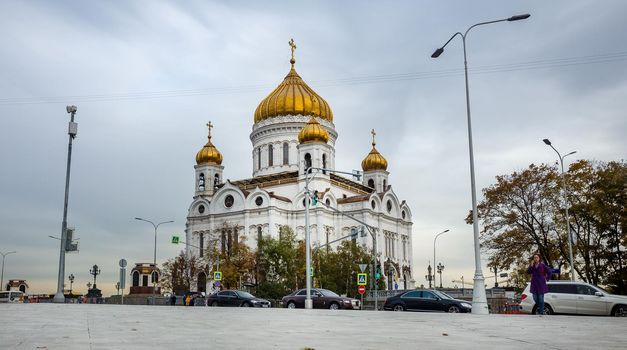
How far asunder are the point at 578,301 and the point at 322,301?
14168 millimetres

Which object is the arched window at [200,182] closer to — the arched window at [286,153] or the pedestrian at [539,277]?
the arched window at [286,153]

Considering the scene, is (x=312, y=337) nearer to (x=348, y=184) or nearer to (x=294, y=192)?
(x=294, y=192)

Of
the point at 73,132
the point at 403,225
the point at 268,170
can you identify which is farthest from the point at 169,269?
the point at 73,132

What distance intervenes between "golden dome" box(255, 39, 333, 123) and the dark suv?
49237mm

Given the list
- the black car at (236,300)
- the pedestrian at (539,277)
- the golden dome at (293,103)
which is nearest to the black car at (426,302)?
the pedestrian at (539,277)

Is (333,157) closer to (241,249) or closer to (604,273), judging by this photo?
(241,249)

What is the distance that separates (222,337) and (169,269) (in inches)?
2519

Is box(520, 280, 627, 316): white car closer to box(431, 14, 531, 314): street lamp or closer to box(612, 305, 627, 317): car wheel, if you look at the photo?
box(612, 305, 627, 317): car wheel

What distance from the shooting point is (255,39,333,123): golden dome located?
269 ft

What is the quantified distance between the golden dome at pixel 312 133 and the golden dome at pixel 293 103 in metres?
6.39

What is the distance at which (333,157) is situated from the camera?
83.8 m

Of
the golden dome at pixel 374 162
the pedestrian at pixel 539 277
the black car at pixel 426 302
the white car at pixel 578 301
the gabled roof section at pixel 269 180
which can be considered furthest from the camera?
the golden dome at pixel 374 162

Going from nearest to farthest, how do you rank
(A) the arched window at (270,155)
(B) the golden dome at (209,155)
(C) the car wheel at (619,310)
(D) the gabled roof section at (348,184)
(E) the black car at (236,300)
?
(C) the car wheel at (619,310) < (E) the black car at (236,300) < (D) the gabled roof section at (348,184) < (A) the arched window at (270,155) < (B) the golden dome at (209,155)

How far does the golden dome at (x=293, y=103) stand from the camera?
82.1 meters
